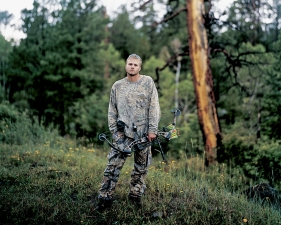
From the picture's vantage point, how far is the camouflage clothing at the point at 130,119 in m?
4.39

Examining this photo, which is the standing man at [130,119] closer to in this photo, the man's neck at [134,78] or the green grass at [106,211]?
the man's neck at [134,78]

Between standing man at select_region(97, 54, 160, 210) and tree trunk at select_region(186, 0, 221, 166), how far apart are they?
4.86 meters

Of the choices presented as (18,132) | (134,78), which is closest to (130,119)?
(134,78)

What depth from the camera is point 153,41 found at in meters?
35.3

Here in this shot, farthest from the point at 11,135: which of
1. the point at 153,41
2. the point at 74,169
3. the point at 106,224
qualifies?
the point at 153,41

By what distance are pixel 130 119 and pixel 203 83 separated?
16.8 ft

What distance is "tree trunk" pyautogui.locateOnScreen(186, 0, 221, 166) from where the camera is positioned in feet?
29.8

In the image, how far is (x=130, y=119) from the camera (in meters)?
4.40

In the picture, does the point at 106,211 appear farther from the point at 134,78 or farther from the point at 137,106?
the point at 134,78

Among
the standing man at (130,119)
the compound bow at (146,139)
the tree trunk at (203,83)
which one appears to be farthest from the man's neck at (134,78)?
the tree trunk at (203,83)

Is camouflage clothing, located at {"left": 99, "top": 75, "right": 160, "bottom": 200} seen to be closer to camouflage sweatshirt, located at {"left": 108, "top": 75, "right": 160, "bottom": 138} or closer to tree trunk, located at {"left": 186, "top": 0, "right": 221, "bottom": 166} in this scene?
camouflage sweatshirt, located at {"left": 108, "top": 75, "right": 160, "bottom": 138}

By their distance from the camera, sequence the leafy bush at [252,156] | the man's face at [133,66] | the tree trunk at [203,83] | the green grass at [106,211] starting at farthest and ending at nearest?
1. the tree trunk at [203,83]
2. the leafy bush at [252,156]
3. the man's face at [133,66]
4. the green grass at [106,211]

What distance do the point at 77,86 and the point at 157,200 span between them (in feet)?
51.0

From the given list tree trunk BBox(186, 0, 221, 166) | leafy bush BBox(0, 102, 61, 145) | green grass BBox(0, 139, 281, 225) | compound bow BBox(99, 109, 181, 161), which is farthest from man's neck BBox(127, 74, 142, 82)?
leafy bush BBox(0, 102, 61, 145)
